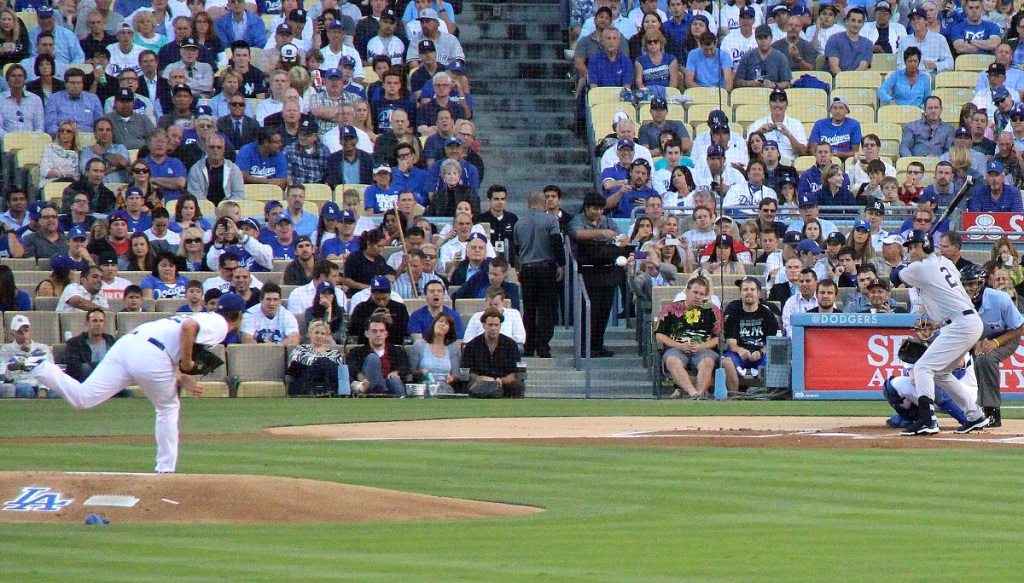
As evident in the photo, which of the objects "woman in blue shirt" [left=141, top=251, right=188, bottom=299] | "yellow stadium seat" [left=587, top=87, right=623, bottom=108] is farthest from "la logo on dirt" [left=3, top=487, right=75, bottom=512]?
"yellow stadium seat" [left=587, top=87, right=623, bottom=108]

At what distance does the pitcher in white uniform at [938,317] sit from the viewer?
10977 mm

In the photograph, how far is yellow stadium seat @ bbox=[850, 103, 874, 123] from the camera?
1966 centimetres

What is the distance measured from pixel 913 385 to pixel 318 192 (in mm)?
8845

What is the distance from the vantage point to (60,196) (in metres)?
17.5

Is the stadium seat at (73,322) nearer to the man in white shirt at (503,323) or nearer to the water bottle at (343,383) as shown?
the water bottle at (343,383)

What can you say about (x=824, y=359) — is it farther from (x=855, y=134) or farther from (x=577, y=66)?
(x=577, y=66)

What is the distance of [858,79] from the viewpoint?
20.1m

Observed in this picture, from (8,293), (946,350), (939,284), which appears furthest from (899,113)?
(8,293)

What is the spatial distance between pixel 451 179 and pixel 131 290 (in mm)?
4240

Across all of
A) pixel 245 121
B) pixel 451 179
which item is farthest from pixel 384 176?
pixel 245 121

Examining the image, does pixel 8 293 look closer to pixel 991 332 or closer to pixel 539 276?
pixel 539 276

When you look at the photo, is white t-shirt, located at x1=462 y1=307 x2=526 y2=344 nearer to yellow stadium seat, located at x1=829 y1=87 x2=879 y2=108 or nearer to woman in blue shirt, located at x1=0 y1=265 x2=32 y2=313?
woman in blue shirt, located at x1=0 y1=265 x2=32 y2=313

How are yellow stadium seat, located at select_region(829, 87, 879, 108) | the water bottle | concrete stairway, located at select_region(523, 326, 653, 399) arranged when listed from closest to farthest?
1. the water bottle
2. concrete stairway, located at select_region(523, 326, 653, 399)
3. yellow stadium seat, located at select_region(829, 87, 879, 108)

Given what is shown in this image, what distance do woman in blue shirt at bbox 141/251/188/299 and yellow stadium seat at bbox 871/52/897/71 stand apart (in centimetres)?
1072
